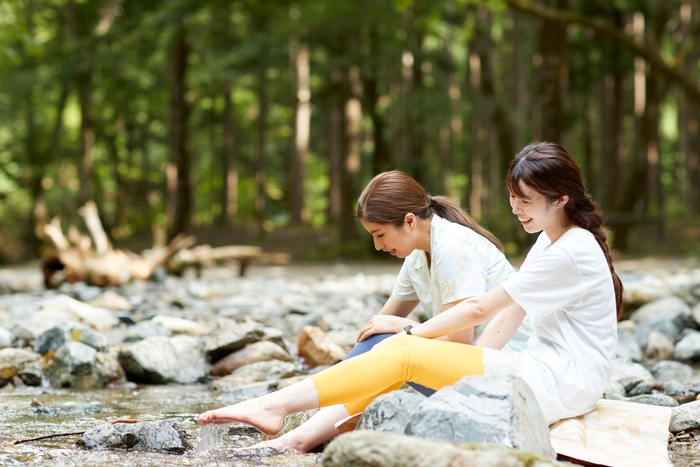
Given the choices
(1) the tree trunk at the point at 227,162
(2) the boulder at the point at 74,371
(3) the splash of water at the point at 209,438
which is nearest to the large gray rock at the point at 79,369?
(2) the boulder at the point at 74,371

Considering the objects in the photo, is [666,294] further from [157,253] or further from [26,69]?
[26,69]

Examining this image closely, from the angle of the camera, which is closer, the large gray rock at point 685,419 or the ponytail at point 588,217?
the ponytail at point 588,217

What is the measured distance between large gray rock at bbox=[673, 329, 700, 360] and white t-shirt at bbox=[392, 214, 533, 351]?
2.70 metres

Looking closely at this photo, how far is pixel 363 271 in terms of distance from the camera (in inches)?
513

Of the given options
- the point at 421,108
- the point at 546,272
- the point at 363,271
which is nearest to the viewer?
the point at 546,272

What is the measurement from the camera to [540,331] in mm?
2670

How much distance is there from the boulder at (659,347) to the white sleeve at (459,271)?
9.53 feet

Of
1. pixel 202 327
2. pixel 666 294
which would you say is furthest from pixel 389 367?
pixel 666 294

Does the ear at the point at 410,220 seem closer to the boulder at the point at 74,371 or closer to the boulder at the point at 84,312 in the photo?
the boulder at the point at 74,371

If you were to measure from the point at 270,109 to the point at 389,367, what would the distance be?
24.9 metres

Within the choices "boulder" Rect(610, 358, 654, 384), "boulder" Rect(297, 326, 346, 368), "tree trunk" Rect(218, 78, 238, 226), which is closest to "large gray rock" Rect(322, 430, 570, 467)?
"boulder" Rect(610, 358, 654, 384)

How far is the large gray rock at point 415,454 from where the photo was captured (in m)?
1.85

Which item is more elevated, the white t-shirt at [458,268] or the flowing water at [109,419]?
the white t-shirt at [458,268]

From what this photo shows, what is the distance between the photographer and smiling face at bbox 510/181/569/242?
2.57 metres
